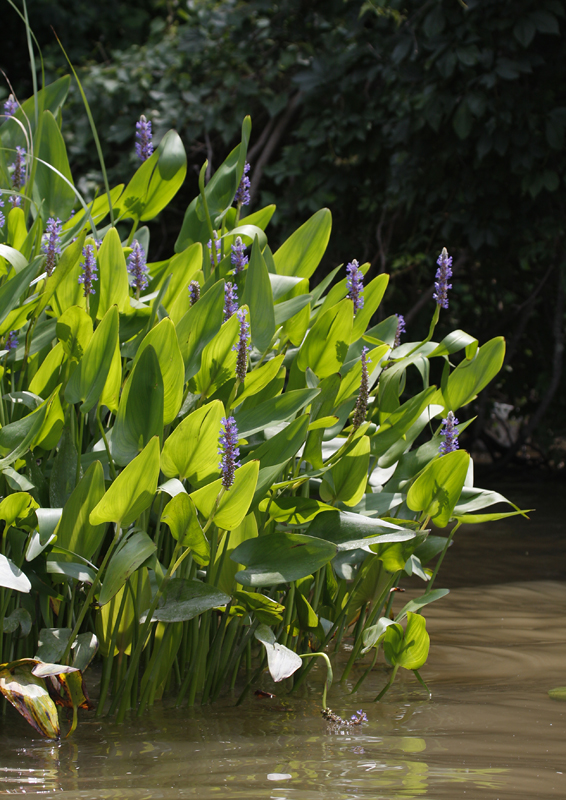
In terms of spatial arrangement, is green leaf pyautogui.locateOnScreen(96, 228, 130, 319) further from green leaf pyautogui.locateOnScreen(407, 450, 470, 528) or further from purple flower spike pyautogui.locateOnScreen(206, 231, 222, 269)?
green leaf pyautogui.locateOnScreen(407, 450, 470, 528)

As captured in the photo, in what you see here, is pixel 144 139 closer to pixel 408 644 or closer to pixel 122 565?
pixel 122 565

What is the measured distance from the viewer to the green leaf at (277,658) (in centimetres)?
110

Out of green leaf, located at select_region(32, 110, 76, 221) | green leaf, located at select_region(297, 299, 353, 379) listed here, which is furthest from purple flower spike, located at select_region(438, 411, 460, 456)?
green leaf, located at select_region(32, 110, 76, 221)

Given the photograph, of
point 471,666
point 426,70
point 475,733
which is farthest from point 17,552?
point 426,70

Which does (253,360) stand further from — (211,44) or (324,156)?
(211,44)

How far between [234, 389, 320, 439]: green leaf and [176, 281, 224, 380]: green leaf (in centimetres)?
12

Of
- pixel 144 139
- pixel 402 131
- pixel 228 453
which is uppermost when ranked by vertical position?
pixel 144 139

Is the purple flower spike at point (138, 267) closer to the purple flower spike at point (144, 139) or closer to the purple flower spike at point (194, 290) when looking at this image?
the purple flower spike at point (194, 290)

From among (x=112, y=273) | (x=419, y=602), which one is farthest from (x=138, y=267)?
(x=419, y=602)

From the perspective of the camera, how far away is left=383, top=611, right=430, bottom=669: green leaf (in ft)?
4.26

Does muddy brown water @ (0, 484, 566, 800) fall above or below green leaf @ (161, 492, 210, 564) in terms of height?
below

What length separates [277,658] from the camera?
1147mm

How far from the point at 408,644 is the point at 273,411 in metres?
0.47

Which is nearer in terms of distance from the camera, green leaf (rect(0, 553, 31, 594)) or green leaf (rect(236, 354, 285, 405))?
green leaf (rect(0, 553, 31, 594))
